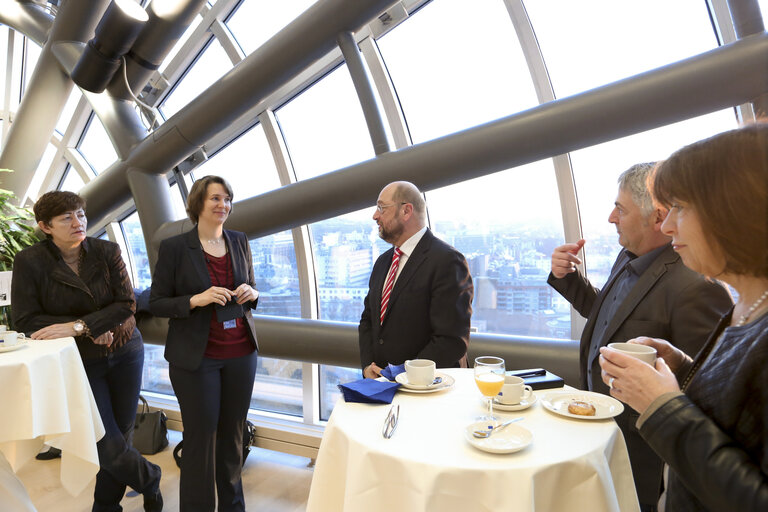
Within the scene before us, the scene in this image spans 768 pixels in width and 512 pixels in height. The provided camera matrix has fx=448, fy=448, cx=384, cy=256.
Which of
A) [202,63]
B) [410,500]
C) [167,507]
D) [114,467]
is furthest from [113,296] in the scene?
[202,63]

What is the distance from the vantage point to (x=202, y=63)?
531cm

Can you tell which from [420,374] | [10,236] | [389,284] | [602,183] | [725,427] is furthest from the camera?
[10,236]

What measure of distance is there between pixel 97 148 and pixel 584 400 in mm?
7994

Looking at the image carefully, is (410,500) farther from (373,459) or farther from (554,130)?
(554,130)

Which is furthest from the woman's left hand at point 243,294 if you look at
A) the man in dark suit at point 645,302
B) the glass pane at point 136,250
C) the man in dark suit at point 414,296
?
the glass pane at point 136,250

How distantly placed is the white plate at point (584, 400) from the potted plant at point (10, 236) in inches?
144

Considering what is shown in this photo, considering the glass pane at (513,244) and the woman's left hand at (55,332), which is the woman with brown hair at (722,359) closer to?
the glass pane at (513,244)

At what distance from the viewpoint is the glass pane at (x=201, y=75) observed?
5102 mm

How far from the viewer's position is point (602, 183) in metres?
3.22

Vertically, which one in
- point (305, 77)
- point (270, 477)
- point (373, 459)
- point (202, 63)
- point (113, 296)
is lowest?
point (270, 477)

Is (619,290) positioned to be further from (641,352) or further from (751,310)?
(751,310)

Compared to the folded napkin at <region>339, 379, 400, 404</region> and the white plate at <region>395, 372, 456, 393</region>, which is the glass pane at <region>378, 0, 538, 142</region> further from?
the folded napkin at <region>339, 379, 400, 404</region>

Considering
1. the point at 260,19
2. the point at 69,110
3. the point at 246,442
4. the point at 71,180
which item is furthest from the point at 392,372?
the point at 71,180

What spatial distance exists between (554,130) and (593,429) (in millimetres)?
1379
